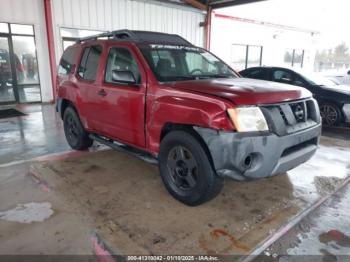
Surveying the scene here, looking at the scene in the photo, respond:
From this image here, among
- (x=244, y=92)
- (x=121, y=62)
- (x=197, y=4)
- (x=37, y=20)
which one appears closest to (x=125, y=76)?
(x=121, y=62)

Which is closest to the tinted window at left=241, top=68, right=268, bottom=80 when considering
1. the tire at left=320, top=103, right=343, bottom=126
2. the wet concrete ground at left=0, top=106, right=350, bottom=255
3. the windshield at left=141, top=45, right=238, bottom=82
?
the tire at left=320, top=103, right=343, bottom=126

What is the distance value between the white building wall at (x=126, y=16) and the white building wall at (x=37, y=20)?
0.43 m

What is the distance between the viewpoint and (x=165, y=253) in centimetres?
230

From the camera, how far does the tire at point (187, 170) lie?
2.70 meters

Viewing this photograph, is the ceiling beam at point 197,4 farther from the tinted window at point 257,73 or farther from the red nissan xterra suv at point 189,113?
the red nissan xterra suv at point 189,113

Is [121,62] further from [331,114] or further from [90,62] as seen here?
[331,114]

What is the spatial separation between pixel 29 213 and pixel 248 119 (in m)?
A: 2.35

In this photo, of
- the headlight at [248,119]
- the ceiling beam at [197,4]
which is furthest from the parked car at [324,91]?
the ceiling beam at [197,4]

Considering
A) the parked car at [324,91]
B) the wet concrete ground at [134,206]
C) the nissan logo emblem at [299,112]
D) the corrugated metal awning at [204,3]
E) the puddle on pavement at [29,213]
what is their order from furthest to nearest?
1. the corrugated metal awning at [204,3]
2. the parked car at [324,91]
3. the nissan logo emblem at [299,112]
4. the puddle on pavement at [29,213]
5. the wet concrete ground at [134,206]

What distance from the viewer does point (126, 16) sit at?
38.1 feet

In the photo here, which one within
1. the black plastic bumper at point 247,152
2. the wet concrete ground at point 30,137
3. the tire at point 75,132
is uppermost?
the black plastic bumper at point 247,152

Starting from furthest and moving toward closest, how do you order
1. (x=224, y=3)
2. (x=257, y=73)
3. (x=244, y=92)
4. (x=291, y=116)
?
(x=224, y=3), (x=257, y=73), (x=291, y=116), (x=244, y=92)

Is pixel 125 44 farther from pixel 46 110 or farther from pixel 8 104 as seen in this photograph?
pixel 8 104

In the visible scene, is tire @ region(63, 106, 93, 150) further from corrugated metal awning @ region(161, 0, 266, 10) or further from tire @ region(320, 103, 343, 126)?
corrugated metal awning @ region(161, 0, 266, 10)
